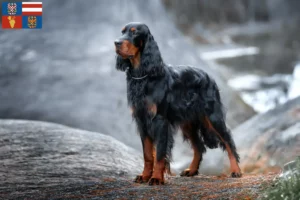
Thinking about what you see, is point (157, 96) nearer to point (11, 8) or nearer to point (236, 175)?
point (236, 175)

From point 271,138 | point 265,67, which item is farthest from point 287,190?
point 265,67

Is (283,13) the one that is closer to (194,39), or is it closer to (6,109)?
(194,39)

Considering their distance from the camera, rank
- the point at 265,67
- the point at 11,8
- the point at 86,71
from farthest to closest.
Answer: the point at 265,67
the point at 86,71
the point at 11,8

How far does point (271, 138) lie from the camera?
31.2ft

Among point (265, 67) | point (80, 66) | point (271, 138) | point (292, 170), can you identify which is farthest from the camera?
point (265, 67)

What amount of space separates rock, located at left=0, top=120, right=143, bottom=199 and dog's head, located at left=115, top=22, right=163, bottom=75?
1.44 meters

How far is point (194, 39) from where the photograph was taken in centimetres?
A: 3338

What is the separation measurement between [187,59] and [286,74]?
32.8ft

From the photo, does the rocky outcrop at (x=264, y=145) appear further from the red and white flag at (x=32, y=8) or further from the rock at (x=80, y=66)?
the red and white flag at (x=32, y=8)

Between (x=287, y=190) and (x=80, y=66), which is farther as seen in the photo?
(x=80, y=66)

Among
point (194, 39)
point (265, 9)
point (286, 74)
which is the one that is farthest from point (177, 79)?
point (265, 9)

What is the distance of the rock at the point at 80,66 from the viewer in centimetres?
1143

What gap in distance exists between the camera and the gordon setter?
260 inches

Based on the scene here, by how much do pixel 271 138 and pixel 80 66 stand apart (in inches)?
187
